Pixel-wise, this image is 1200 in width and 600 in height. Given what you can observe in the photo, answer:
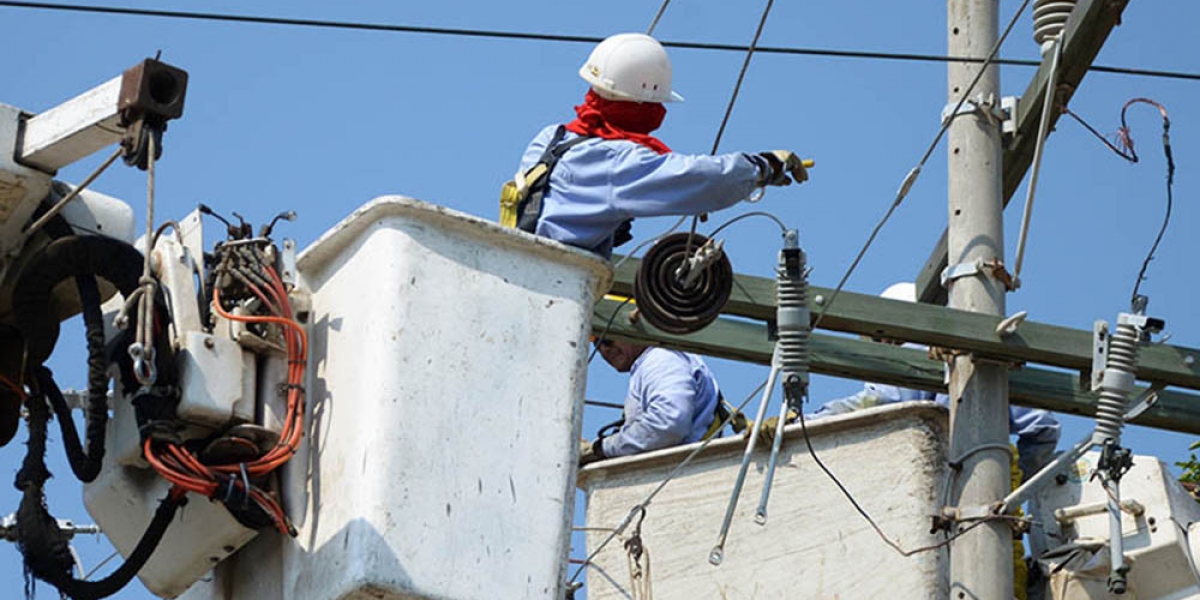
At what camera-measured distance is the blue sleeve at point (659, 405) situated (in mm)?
11969

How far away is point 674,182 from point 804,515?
2.22 metres

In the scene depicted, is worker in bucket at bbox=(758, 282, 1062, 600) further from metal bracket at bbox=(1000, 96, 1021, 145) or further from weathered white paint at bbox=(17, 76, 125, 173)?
weathered white paint at bbox=(17, 76, 125, 173)

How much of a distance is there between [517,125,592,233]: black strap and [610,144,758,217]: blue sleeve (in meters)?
0.20

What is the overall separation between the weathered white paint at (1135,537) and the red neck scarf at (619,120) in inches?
94.4

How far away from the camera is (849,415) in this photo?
37.6 feet

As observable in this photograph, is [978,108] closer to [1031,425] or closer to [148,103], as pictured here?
[1031,425]

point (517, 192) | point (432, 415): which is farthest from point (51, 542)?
point (517, 192)

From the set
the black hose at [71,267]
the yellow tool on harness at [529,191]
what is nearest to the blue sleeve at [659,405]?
the yellow tool on harness at [529,191]

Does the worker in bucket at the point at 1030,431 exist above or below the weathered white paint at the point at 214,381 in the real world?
above

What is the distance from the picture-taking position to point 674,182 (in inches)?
384

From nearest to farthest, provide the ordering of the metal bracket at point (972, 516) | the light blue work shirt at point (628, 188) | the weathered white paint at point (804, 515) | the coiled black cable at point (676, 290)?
1. the light blue work shirt at point (628, 188)
2. the coiled black cable at point (676, 290)
3. the metal bracket at point (972, 516)
4. the weathered white paint at point (804, 515)

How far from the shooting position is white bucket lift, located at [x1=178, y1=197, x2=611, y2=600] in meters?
8.11

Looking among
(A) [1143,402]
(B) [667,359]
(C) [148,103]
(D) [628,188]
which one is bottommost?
(C) [148,103]

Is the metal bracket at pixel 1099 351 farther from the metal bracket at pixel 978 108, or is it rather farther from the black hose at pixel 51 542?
the black hose at pixel 51 542
